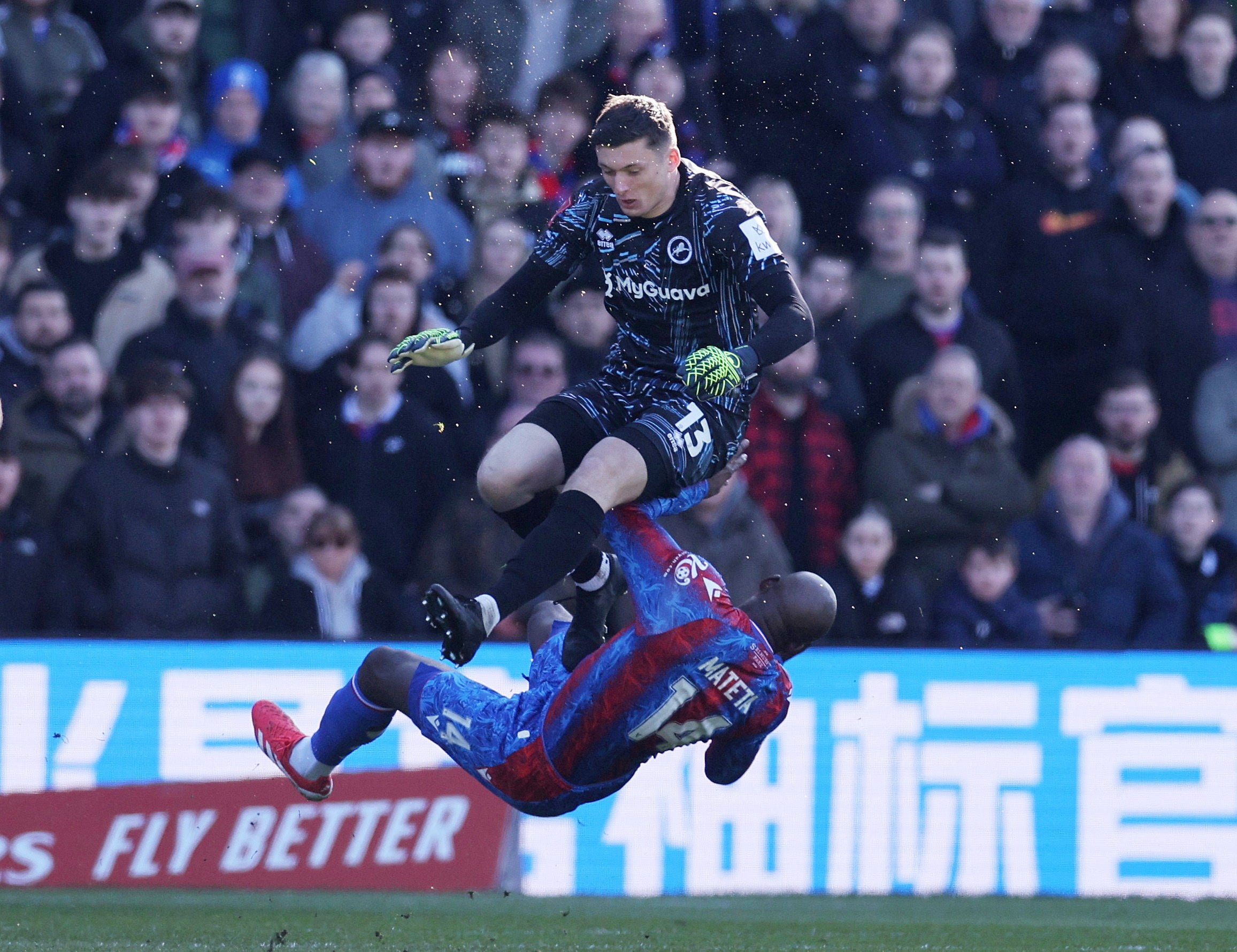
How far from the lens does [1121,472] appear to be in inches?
391

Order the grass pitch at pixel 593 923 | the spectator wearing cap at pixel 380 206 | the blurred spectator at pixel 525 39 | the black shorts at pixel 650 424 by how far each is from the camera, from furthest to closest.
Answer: the blurred spectator at pixel 525 39 → the spectator wearing cap at pixel 380 206 → the grass pitch at pixel 593 923 → the black shorts at pixel 650 424

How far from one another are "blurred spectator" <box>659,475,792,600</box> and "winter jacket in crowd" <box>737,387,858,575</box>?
0.24 m

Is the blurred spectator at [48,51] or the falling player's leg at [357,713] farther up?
the blurred spectator at [48,51]

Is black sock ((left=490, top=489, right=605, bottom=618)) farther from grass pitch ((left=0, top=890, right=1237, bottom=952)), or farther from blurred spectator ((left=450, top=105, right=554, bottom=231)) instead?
blurred spectator ((left=450, top=105, right=554, bottom=231))

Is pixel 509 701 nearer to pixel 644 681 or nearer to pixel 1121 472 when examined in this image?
pixel 644 681

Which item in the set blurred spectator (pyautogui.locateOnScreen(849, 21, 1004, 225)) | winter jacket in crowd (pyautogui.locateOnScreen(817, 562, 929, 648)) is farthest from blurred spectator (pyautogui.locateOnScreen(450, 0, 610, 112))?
winter jacket in crowd (pyautogui.locateOnScreen(817, 562, 929, 648))

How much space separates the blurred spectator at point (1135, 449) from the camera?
32.4 ft

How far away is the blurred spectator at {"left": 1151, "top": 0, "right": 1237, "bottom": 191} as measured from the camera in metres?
10.7

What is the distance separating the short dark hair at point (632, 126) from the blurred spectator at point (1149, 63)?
5627mm

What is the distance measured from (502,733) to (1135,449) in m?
5.24

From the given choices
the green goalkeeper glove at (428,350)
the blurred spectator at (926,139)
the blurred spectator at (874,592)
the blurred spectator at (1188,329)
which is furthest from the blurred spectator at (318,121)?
the blurred spectator at (1188,329)

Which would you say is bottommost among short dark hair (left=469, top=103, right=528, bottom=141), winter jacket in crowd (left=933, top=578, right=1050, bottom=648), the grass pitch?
the grass pitch

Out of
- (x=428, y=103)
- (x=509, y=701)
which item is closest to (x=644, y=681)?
(x=509, y=701)

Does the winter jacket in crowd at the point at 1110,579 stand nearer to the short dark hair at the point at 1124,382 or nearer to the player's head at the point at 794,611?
the short dark hair at the point at 1124,382
